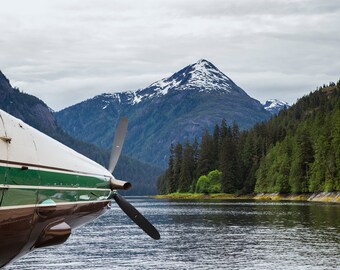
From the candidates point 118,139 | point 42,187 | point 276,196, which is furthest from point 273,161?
point 42,187

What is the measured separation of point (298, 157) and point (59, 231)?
444 feet

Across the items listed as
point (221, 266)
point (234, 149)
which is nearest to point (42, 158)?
point (221, 266)

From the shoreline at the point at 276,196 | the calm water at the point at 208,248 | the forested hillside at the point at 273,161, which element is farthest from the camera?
the forested hillside at the point at 273,161

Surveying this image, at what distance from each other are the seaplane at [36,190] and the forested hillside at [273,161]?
376 ft

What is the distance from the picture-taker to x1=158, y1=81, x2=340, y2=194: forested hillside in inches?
5103

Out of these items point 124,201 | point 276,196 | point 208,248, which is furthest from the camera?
point 276,196

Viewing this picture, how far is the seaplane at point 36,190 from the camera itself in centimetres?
839

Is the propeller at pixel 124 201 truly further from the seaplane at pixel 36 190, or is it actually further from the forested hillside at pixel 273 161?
the forested hillside at pixel 273 161

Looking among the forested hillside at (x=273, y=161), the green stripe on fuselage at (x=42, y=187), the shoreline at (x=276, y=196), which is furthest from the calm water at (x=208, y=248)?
the forested hillside at (x=273, y=161)

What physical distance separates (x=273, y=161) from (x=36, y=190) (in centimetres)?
15301

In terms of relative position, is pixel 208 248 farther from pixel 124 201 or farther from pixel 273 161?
pixel 273 161

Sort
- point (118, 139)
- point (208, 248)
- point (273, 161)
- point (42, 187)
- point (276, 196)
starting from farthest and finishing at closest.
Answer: point (273, 161) → point (276, 196) → point (208, 248) → point (118, 139) → point (42, 187)

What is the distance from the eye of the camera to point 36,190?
9203mm

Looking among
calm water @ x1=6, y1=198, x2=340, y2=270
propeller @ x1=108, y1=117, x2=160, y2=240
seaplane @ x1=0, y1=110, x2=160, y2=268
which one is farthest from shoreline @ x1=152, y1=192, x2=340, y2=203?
seaplane @ x1=0, y1=110, x2=160, y2=268
